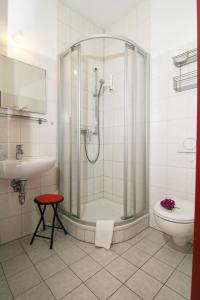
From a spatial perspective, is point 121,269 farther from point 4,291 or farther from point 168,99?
point 168,99

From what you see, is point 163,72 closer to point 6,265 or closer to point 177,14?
point 177,14

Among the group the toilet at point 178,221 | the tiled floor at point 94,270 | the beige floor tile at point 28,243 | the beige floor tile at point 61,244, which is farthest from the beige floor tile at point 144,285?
the beige floor tile at point 28,243

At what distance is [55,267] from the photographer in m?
1.40

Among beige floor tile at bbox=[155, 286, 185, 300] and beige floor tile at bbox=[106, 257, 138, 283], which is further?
beige floor tile at bbox=[106, 257, 138, 283]

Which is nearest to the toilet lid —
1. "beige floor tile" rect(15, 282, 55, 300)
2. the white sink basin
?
"beige floor tile" rect(15, 282, 55, 300)

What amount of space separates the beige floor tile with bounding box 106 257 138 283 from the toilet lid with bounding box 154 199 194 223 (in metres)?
0.50

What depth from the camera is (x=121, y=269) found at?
1385 mm

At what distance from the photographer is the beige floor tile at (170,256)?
58.0 inches

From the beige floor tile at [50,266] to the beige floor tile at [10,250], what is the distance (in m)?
0.30

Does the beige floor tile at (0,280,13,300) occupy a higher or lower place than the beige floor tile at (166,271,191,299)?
higher

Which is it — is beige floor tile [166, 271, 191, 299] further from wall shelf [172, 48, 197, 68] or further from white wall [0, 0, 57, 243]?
wall shelf [172, 48, 197, 68]

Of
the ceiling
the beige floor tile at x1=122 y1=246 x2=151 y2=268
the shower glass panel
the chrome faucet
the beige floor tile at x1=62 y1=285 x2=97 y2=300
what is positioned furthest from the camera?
the ceiling

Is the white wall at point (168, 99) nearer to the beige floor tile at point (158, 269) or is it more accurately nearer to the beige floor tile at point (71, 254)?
the beige floor tile at point (158, 269)

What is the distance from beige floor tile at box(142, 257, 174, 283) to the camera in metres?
1.31
